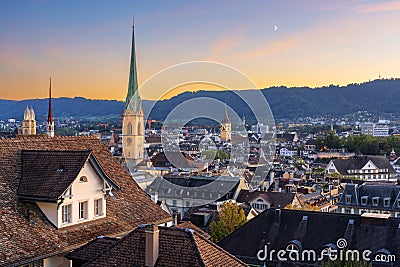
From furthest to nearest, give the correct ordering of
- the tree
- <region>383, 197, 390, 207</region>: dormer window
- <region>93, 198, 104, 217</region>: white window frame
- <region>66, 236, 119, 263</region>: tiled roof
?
<region>383, 197, 390, 207</region>: dormer window → the tree → <region>93, 198, 104, 217</region>: white window frame → <region>66, 236, 119, 263</region>: tiled roof

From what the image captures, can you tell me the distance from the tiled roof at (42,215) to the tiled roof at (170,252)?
1.91 meters

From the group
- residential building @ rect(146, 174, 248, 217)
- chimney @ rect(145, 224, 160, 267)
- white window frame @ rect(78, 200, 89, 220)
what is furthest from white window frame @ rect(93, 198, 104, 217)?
residential building @ rect(146, 174, 248, 217)

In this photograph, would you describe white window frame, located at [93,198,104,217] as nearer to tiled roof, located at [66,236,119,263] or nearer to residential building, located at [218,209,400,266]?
tiled roof, located at [66,236,119,263]

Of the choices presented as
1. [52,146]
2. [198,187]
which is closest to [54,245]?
[52,146]

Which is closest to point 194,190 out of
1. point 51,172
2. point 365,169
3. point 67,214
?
point 67,214

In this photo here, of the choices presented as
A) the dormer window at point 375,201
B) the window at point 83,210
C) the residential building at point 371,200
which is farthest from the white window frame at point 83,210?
the dormer window at point 375,201

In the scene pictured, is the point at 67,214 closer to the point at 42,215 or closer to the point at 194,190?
the point at 42,215

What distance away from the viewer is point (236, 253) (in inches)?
1417

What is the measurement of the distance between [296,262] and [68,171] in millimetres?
21039

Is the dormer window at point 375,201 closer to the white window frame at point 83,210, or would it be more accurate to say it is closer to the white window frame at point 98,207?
the white window frame at point 98,207

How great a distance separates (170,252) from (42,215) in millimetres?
4948

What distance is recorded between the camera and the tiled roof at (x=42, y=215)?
52.6ft

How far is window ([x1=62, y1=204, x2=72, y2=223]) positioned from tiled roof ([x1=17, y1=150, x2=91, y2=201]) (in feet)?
3.05

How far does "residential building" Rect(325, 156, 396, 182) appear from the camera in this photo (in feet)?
402
